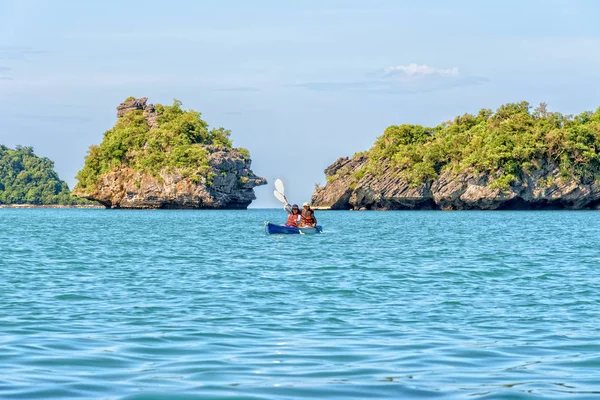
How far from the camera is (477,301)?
18.0m

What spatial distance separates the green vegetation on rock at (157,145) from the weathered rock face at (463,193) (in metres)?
21.1

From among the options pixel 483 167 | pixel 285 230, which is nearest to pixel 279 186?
pixel 285 230

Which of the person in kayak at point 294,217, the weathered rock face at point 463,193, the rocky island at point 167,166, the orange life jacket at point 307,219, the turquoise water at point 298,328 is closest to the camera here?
the turquoise water at point 298,328

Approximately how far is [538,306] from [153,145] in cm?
12627

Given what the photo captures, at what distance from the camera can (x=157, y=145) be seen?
5546 inches

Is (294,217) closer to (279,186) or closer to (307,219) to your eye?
(307,219)

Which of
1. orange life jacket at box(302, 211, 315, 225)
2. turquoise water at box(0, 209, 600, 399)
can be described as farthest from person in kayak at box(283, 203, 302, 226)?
turquoise water at box(0, 209, 600, 399)

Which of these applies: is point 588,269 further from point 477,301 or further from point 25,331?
point 25,331

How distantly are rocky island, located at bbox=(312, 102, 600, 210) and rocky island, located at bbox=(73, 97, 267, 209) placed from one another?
48.3ft

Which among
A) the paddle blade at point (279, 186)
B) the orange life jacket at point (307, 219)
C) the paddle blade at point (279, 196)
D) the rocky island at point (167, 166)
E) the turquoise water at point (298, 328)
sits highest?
the rocky island at point (167, 166)

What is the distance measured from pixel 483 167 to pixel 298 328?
105511mm

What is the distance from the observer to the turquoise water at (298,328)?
973 centimetres

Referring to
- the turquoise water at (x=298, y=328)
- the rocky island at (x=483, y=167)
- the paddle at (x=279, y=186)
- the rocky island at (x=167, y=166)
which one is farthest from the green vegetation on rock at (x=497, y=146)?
the turquoise water at (x=298, y=328)

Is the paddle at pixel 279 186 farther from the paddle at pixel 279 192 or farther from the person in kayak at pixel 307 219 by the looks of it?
the person in kayak at pixel 307 219
